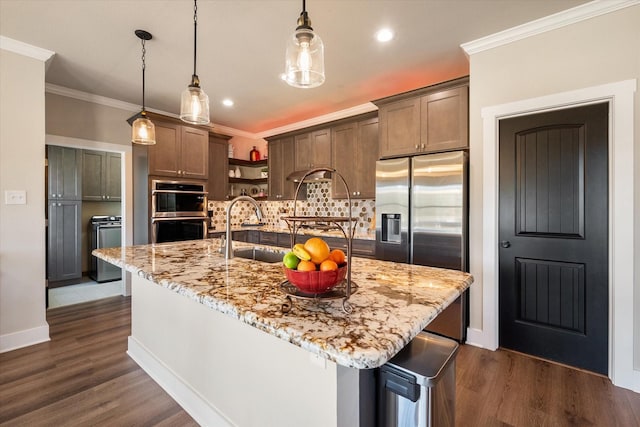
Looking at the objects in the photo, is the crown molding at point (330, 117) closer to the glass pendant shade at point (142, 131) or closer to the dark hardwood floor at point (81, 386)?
the glass pendant shade at point (142, 131)

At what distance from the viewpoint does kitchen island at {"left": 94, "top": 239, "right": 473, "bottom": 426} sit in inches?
32.1

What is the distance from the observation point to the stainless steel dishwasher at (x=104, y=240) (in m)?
4.75

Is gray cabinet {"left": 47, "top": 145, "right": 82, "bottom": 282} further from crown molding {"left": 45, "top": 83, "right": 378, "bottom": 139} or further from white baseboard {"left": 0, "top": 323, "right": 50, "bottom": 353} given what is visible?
white baseboard {"left": 0, "top": 323, "right": 50, "bottom": 353}

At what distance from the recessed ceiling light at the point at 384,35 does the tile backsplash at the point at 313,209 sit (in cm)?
196

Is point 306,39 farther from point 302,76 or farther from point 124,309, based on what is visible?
point 124,309

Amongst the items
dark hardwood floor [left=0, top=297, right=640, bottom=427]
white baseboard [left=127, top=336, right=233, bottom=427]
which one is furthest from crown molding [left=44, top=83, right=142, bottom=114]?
white baseboard [left=127, top=336, right=233, bottom=427]

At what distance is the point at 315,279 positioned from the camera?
3.01ft

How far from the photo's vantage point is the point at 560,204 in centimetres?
228

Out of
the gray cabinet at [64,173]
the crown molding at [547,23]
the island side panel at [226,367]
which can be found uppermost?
the crown molding at [547,23]

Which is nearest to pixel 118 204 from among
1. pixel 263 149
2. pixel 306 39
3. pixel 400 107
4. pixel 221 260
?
pixel 263 149

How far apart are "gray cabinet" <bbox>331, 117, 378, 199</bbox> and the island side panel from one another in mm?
2507

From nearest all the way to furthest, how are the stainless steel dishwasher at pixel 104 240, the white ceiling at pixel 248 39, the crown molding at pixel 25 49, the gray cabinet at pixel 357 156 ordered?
1. the white ceiling at pixel 248 39
2. the crown molding at pixel 25 49
3. the gray cabinet at pixel 357 156
4. the stainless steel dishwasher at pixel 104 240

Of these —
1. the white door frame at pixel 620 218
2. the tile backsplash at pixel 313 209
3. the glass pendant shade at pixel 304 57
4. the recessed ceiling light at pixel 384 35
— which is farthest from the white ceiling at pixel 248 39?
the tile backsplash at pixel 313 209

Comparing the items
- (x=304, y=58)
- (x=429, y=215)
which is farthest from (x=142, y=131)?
(x=429, y=215)
